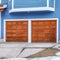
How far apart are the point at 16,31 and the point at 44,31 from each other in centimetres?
273

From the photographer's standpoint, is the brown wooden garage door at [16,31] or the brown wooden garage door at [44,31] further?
the brown wooden garage door at [16,31]

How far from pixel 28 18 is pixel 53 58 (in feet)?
32.7

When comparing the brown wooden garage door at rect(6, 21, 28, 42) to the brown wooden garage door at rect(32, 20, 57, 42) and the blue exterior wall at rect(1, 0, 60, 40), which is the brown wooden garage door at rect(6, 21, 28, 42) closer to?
the blue exterior wall at rect(1, 0, 60, 40)

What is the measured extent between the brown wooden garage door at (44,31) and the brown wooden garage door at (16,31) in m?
0.86

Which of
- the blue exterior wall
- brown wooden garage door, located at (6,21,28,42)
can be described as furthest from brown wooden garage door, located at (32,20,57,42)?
brown wooden garage door, located at (6,21,28,42)

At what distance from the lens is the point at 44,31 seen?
22.3 metres

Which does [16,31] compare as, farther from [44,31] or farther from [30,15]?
[44,31]

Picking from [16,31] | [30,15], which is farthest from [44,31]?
[16,31]

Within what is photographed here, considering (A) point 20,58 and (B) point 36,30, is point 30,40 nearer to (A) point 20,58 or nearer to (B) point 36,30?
(B) point 36,30

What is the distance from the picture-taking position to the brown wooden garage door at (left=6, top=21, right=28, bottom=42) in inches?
899

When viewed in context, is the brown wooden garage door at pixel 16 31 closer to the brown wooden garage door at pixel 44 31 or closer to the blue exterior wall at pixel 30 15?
the blue exterior wall at pixel 30 15

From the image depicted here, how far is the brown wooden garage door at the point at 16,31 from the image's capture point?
74.9 ft

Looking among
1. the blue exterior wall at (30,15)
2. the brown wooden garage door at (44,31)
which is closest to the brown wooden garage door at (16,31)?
the blue exterior wall at (30,15)

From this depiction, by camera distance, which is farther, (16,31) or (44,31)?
(16,31)
